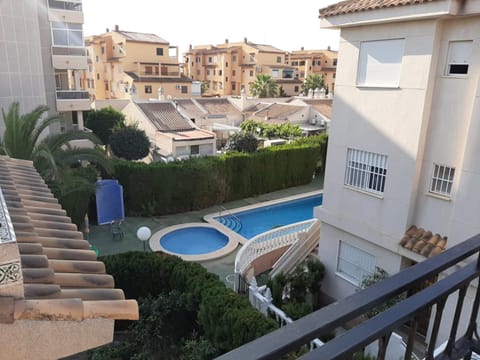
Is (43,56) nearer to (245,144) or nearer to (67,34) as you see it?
(67,34)

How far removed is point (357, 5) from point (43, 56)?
850 inches

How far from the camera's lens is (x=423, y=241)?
10.3 metres

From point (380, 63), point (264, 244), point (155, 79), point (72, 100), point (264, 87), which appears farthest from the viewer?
point (264, 87)

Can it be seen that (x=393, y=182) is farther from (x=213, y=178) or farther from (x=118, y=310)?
(x=213, y=178)

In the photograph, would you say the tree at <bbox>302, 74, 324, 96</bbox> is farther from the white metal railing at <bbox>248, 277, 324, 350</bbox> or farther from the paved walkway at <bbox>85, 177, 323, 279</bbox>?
the white metal railing at <bbox>248, 277, 324, 350</bbox>

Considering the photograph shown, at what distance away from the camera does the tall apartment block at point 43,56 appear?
2131 centimetres

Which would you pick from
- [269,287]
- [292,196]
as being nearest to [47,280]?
[269,287]

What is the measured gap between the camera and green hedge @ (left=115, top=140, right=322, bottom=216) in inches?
800

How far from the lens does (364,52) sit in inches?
433

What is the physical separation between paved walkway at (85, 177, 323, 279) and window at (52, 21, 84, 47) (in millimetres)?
13643

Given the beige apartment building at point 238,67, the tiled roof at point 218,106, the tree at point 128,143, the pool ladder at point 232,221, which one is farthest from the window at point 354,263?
the beige apartment building at point 238,67

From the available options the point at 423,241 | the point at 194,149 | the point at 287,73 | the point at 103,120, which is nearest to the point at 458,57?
the point at 423,241

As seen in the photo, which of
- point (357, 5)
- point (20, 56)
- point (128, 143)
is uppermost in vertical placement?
point (357, 5)

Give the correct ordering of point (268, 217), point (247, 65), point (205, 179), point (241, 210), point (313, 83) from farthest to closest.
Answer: point (247, 65), point (313, 83), point (268, 217), point (241, 210), point (205, 179)
